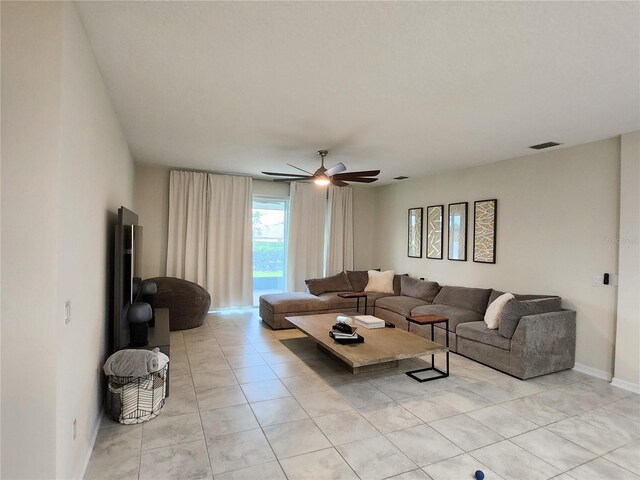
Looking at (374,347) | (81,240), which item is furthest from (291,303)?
(81,240)

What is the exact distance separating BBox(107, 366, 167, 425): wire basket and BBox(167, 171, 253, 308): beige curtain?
3.60 m

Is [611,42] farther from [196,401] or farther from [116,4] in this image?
[196,401]

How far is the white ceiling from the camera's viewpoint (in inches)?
71.7

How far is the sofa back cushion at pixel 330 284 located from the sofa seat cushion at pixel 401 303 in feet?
2.77

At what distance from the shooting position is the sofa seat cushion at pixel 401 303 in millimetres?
5384

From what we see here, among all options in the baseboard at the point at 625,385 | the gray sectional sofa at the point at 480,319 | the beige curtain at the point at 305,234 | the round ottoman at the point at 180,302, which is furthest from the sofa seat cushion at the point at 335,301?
the baseboard at the point at 625,385

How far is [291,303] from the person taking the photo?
18.2ft

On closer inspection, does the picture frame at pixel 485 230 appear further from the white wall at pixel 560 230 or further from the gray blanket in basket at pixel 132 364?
the gray blanket in basket at pixel 132 364

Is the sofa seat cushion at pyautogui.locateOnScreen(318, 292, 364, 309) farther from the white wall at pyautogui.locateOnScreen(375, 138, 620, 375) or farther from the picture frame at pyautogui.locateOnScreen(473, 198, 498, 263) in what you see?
the picture frame at pyautogui.locateOnScreen(473, 198, 498, 263)

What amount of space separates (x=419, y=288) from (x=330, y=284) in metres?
1.64

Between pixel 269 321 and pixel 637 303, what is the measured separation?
15.0ft

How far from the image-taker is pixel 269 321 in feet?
18.2

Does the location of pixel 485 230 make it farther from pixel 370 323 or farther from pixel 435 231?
pixel 370 323

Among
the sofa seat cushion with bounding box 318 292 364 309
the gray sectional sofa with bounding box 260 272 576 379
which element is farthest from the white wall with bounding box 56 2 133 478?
the sofa seat cushion with bounding box 318 292 364 309
